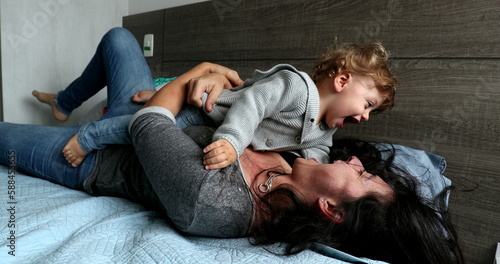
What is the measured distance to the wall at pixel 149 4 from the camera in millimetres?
2197

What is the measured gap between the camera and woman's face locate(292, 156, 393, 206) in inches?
33.1

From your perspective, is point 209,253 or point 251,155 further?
point 251,155

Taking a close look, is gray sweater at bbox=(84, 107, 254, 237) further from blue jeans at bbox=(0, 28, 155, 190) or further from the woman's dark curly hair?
blue jeans at bbox=(0, 28, 155, 190)

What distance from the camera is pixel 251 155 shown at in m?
1.06

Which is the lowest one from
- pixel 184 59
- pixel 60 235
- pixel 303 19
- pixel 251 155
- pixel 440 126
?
pixel 60 235

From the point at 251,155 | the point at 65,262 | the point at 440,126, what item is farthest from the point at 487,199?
the point at 65,262

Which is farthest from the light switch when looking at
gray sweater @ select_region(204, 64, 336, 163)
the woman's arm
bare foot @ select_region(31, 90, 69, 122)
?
gray sweater @ select_region(204, 64, 336, 163)

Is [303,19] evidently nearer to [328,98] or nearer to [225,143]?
[328,98]

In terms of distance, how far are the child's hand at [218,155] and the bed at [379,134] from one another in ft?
0.57

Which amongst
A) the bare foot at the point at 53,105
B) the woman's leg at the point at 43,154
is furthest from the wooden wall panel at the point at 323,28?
the woman's leg at the point at 43,154

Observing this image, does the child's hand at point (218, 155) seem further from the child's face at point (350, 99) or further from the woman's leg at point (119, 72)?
the woman's leg at point (119, 72)

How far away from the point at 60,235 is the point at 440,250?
0.82 m

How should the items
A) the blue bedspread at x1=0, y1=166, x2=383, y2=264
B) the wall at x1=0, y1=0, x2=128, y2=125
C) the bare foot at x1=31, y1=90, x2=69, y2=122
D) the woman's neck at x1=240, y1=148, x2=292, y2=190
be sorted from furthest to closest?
the wall at x1=0, y1=0, x2=128, y2=125, the bare foot at x1=31, y1=90, x2=69, y2=122, the woman's neck at x1=240, y1=148, x2=292, y2=190, the blue bedspread at x1=0, y1=166, x2=383, y2=264

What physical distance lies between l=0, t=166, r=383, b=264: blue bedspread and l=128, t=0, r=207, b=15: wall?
1501mm
